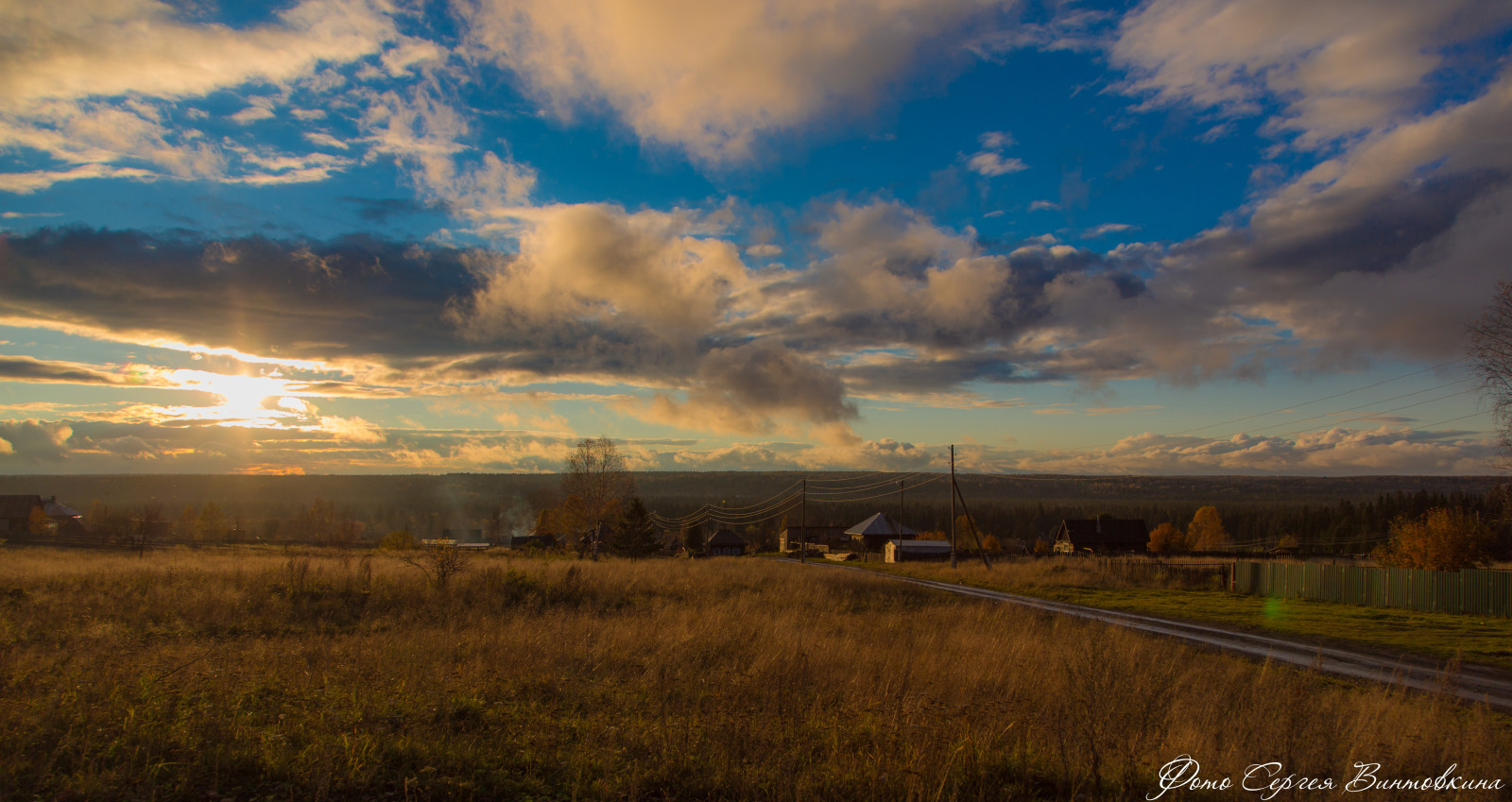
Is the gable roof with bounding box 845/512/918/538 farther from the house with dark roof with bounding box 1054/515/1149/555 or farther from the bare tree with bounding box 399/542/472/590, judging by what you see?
the bare tree with bounding box 399/542/472/590

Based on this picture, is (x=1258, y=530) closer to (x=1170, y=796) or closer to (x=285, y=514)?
(x=1170, y=796)

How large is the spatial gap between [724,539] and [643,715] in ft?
311

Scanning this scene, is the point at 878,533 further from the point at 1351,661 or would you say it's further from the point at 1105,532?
the point at 1351,661

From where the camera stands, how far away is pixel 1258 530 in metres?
124

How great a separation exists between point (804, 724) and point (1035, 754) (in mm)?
2052

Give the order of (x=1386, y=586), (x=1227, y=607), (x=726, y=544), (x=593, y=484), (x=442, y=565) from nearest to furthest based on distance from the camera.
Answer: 1. (x=442, y=565)
2. (x=1227, y=607)
3. (x=1386, y=586)
4. (x=593, y=484)
5. (x=726, y=544)

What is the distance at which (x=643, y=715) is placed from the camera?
722 centimetres

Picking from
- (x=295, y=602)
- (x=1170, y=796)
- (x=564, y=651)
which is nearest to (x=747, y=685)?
(x=564, y=651)

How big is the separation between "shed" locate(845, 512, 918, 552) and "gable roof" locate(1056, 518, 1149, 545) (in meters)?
20.2

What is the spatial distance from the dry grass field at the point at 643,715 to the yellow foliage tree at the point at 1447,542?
2555 centimetres

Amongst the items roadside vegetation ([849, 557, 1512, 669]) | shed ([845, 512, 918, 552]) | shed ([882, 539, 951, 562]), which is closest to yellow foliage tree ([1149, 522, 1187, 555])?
shed ([845, 512, 918, 552])

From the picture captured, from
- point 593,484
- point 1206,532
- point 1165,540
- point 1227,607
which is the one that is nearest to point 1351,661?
point 1227,607

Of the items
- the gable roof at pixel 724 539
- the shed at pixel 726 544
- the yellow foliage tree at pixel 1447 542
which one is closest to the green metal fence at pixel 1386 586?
the yellow foliage tree at pixel 1447 542

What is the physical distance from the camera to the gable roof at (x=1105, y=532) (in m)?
91.1
